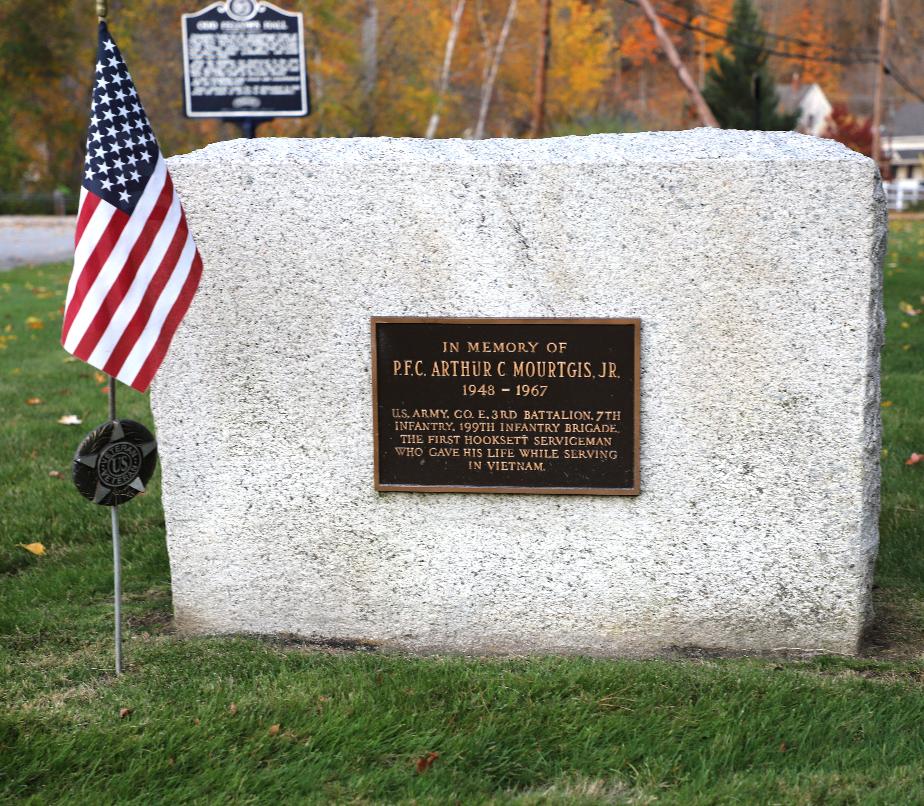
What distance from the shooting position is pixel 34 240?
75.5 ft

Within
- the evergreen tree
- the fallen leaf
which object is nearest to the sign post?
the fallen leaf

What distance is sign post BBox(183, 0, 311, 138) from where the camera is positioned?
13.3 meters

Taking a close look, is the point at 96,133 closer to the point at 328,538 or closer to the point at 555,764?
the point at 328,538

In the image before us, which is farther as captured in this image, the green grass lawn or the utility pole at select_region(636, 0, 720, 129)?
the utility pole at select_region(636, 0, 720, 129)

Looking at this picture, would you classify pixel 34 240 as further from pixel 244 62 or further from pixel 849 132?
pixel 849 132

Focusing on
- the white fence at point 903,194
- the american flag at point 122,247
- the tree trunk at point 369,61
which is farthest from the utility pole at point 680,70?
the white fence at point 903,194

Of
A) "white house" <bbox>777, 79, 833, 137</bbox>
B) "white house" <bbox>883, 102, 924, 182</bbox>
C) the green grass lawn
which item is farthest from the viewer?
"white house" <bbox>777, 79, 833, 137</bbox>

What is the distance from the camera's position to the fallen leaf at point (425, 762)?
3151mm

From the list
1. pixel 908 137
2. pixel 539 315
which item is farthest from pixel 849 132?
pixel 539 315

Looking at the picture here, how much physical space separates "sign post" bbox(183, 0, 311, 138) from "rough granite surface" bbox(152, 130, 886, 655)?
10.0 m

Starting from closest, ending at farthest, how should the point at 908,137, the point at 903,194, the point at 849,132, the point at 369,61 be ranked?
the point at 369,61, the point at 903,194, the point at 849,132, the point at 908,137

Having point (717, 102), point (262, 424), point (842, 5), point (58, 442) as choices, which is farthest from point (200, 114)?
point (842, 5)

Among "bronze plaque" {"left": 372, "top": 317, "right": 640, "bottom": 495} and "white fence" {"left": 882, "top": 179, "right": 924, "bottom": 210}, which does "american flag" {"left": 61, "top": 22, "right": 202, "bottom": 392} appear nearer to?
"bronze plaque" {"left": 372, "top": 317, "right": 640, "bottom": 495}

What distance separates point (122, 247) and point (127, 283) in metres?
0.11
